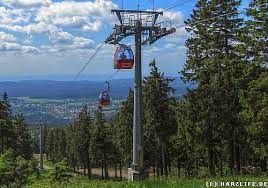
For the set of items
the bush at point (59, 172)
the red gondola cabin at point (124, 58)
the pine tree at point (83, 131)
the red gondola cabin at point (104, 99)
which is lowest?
the bush at point (59, 172)

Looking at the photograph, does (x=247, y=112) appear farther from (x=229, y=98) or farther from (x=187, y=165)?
(x=187, y=165)

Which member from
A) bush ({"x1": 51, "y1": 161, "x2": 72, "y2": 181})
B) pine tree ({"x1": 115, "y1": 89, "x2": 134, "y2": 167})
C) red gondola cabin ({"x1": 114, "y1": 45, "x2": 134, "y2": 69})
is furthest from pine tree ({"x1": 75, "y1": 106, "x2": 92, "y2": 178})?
red gondola cabin ({"x1": 114, "y1": 45, "x2": 134, "y2": 69})

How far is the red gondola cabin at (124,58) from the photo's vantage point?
28.5 metres

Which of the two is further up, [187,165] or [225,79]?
[225,79]

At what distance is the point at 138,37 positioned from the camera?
1128 inches

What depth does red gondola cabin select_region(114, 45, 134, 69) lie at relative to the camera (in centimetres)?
2852

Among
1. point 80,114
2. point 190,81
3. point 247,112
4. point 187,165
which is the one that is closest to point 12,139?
point 80,114

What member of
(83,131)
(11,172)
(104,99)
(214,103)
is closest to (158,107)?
(214,103)

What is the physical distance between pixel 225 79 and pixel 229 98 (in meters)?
1.59

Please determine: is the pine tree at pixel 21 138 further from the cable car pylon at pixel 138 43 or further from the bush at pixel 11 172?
the cable car pylon at pixel 138 43

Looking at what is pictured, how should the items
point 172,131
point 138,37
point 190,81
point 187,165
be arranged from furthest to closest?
1. point 187,165
2. point 172,131
3. point 190,81
4. point 138,37

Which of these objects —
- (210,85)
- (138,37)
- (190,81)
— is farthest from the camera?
(190,81)

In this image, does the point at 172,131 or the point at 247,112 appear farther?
the point at 172,131

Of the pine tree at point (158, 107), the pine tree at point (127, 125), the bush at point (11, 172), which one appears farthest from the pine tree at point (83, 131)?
the bush at point (11, 172)
